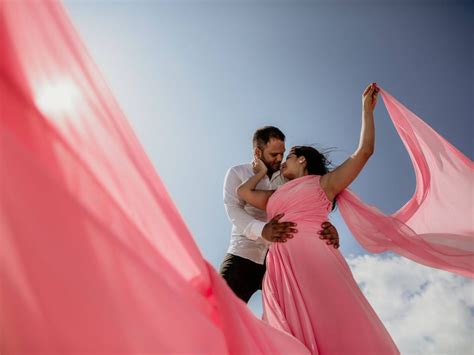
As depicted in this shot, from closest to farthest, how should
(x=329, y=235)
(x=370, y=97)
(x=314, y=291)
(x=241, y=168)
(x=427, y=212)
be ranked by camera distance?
1. (x=314, y=291)
2. (x=329, y=235)
3. (x=370, y=97)
4. (x=427, y=212)
5. (x=241, y=168)

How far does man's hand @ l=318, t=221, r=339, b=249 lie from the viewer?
11.8ft

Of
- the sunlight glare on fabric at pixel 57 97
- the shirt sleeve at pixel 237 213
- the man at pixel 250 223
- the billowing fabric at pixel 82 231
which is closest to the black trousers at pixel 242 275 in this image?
the man at pixel 250 223

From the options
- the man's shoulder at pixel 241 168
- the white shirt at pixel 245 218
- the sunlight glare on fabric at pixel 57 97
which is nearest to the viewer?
the sunlight glare on fabric at pixel 57 97

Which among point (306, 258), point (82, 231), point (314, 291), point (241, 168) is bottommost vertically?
point (314, 291)

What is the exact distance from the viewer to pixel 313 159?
159 inches

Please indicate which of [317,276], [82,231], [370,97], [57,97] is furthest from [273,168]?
[82,231]

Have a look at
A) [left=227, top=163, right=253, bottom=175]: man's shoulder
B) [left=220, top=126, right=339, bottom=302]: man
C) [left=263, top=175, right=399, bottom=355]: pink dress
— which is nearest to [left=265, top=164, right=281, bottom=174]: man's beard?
[left=220, top=126, right=339, bottom=302]: man

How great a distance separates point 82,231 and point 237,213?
276 cm

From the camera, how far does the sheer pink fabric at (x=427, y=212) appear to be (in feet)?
12.9

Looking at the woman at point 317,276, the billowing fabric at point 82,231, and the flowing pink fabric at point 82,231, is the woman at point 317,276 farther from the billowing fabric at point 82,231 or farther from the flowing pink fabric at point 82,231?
the flowing pink fabric at point 82,231

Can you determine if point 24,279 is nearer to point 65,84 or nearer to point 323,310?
point 65,84

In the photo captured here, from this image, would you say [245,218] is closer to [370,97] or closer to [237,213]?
[237,213]

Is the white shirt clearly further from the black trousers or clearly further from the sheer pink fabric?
the sheer pink fabric

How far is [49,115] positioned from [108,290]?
774mm
